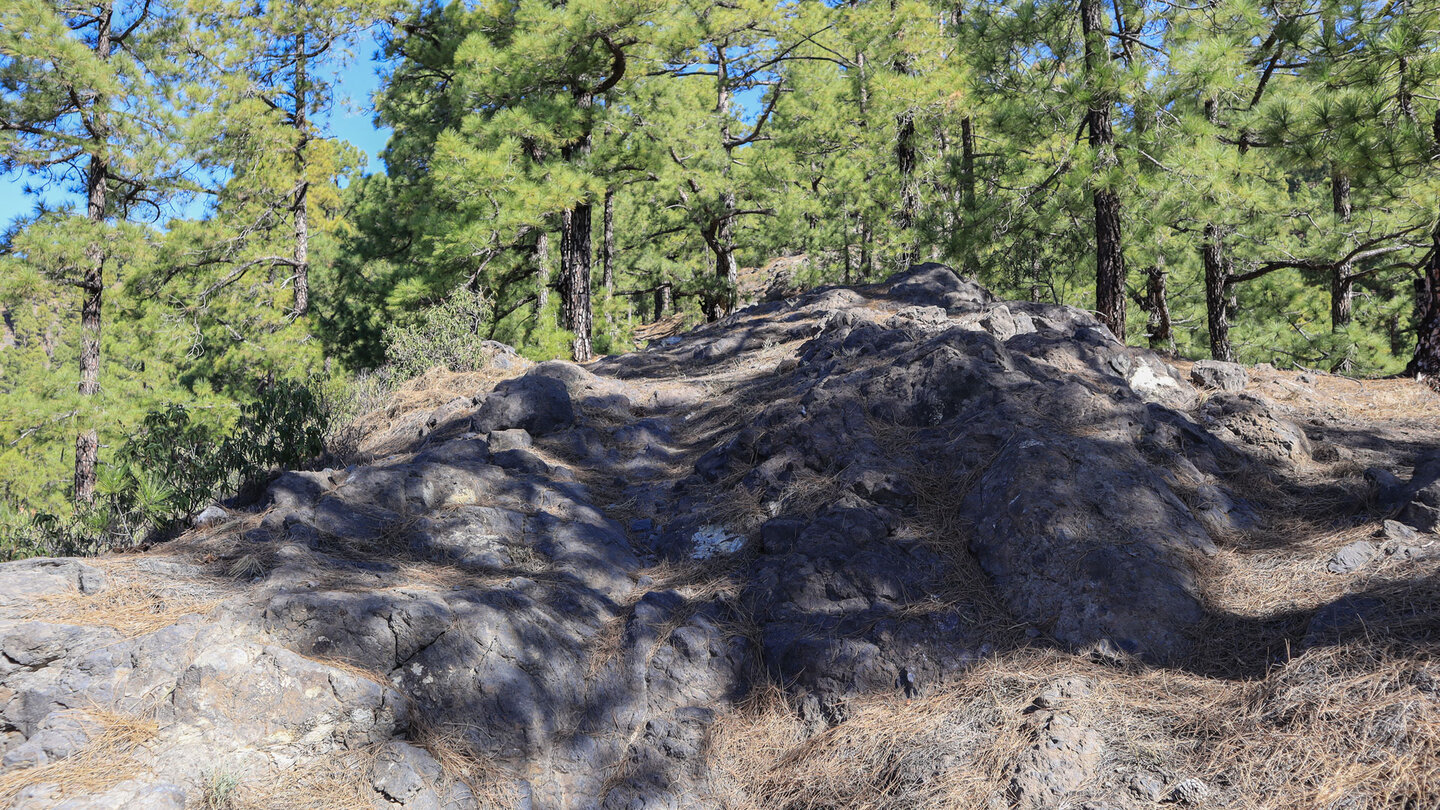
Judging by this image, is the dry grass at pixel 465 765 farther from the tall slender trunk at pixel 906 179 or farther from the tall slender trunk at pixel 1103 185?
the tall slender trunk at pixel 906 179

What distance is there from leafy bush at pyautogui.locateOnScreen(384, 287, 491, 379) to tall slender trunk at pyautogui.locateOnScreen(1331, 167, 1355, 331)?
35.8 ft

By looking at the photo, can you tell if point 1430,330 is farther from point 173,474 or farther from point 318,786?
point 173,474

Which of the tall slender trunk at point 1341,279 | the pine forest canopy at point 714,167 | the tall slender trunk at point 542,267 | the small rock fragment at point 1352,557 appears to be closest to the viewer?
the small rock fragment at point 1352,557

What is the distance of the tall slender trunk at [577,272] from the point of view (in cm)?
1079

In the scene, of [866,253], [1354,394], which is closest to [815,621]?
[1354,394]

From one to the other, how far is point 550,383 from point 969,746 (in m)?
4.27

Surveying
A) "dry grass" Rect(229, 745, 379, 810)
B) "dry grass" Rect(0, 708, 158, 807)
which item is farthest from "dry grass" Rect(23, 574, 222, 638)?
"dry grass" Rect(229, 745, 379, 810)

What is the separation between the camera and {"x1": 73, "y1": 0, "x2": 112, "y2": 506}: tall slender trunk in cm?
1161

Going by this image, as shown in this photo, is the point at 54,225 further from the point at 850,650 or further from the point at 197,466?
the point at 850,650

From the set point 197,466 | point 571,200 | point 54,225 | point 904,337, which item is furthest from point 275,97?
point 904,337

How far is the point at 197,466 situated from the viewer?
18.5 feet

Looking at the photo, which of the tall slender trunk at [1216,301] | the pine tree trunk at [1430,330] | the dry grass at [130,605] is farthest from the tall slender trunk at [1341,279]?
the dry grass at [130,605]

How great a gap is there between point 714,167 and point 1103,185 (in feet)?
19.9

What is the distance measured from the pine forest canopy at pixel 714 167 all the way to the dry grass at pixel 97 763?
3054 millimetres
